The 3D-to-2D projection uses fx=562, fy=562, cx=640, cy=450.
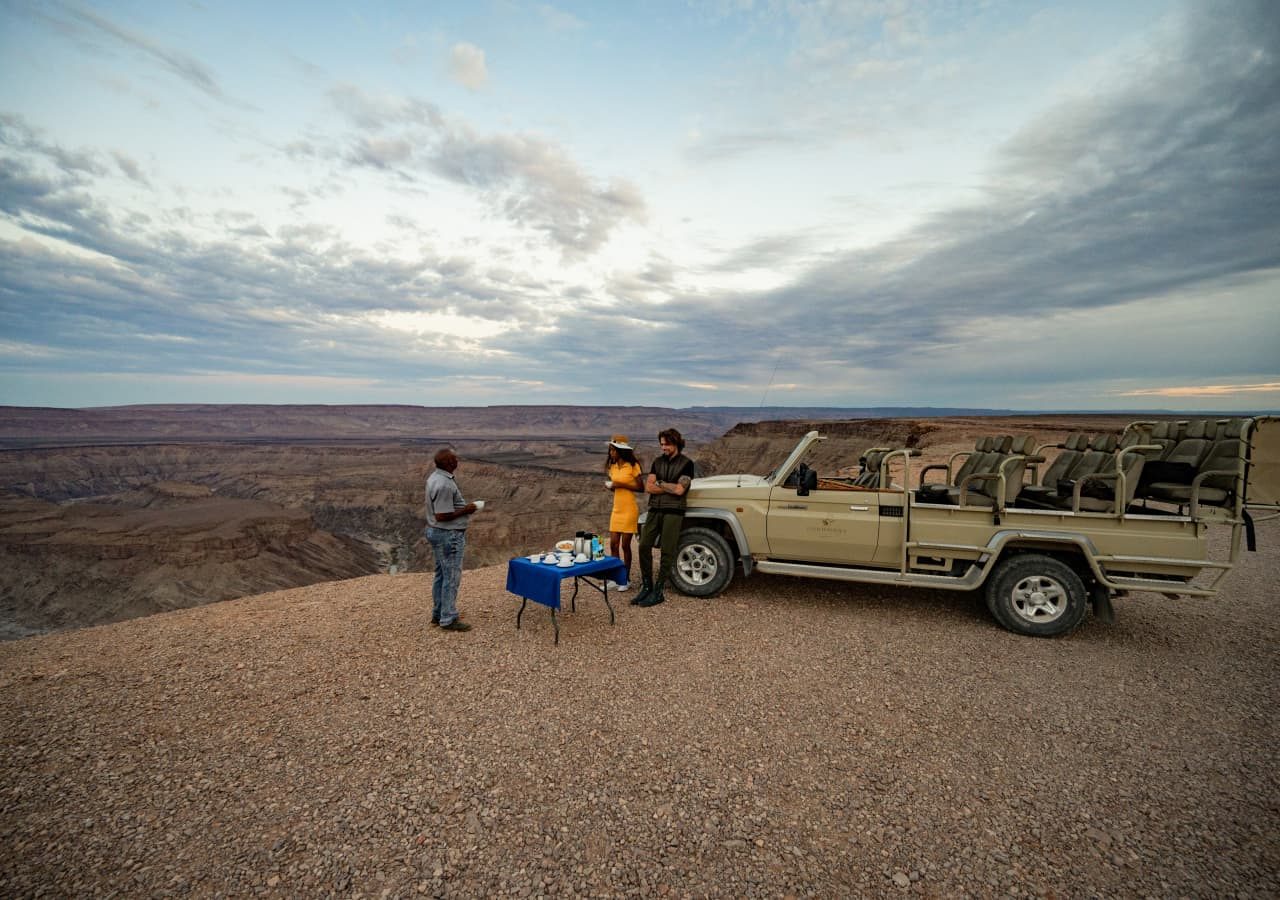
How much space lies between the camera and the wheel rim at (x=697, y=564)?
7.34 meters

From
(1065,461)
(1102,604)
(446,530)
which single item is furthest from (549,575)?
(1065,461)

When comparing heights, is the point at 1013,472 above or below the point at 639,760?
above

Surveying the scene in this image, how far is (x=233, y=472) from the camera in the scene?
79.3 meters

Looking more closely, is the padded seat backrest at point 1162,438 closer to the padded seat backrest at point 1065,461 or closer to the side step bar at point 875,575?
the padded seat backrest at point 1065,461

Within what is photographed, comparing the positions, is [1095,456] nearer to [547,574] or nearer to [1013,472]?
[1013,472]

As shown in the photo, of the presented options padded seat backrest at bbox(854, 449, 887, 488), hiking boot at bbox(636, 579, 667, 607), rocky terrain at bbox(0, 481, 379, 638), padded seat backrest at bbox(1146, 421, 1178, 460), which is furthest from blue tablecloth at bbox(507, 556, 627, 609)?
rocky terrain at bbox(0, 481, 379, 638)

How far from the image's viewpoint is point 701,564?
291 inches

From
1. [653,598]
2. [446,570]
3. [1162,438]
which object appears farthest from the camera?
[653,598]

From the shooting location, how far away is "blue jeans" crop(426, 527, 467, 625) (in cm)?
598

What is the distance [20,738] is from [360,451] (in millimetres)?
99645

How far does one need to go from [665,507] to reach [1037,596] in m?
4.27

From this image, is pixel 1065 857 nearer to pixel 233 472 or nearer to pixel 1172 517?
pixel 1172 517

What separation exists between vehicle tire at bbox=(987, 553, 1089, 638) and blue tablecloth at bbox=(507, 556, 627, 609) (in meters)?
4.31

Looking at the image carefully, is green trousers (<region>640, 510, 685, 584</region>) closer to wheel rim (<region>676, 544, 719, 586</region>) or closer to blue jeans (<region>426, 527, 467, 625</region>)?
wheel rim (<region>676, 544, 719, 586</region>)
